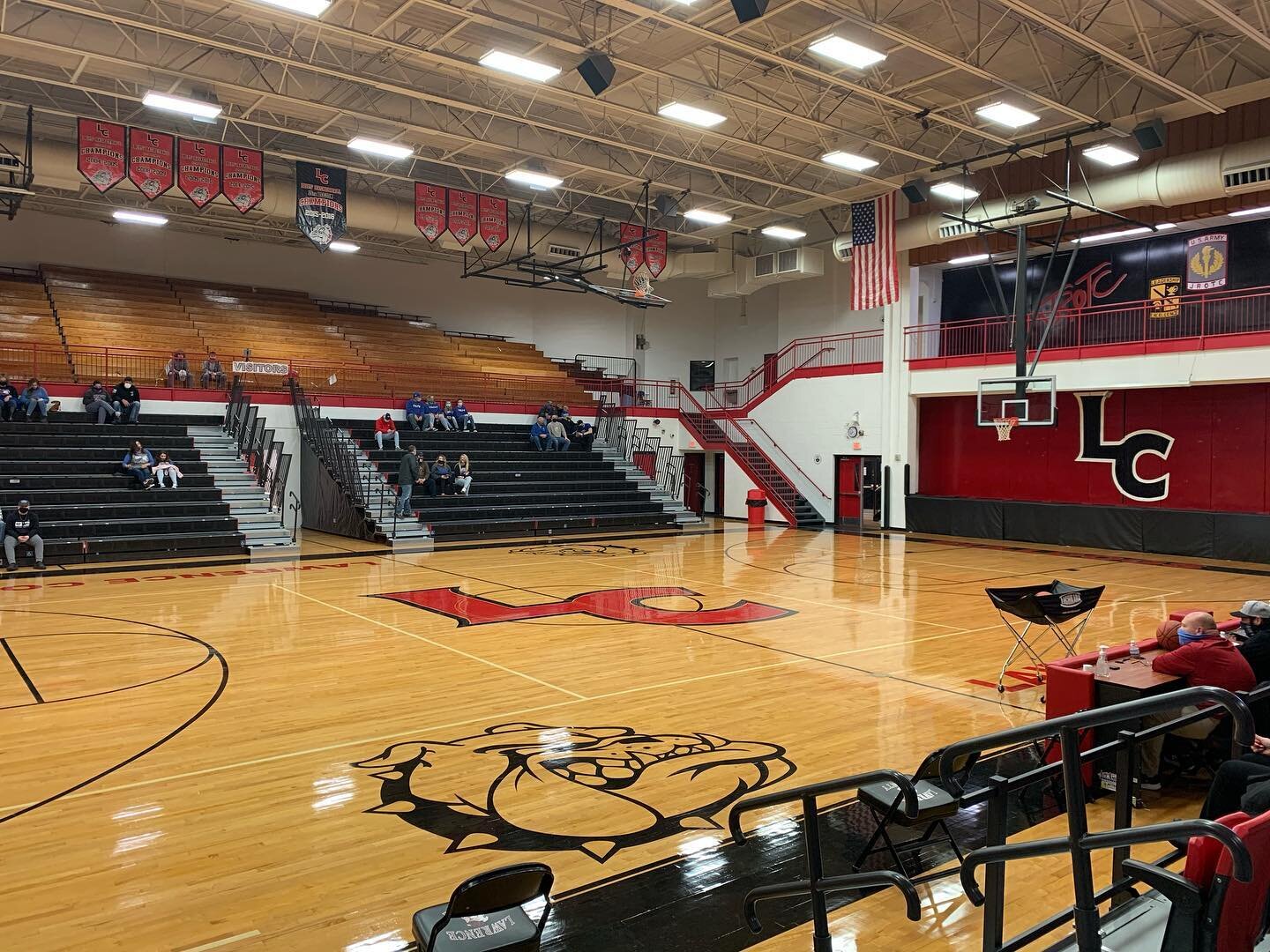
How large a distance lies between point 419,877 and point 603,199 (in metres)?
22.8

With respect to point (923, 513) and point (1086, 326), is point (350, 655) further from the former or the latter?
point (1086, 326)

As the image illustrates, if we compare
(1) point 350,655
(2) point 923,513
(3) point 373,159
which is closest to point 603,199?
(3) point 373,159

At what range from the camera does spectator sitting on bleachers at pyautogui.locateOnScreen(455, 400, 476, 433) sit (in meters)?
23.0

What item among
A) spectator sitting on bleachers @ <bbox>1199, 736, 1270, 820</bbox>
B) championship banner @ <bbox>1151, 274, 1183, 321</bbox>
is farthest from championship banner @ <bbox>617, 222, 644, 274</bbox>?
spectator sitting on bleachers @ <bbox>1199, 736, 1270, 820</bbox>

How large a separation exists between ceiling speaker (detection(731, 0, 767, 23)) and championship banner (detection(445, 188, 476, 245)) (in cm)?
912

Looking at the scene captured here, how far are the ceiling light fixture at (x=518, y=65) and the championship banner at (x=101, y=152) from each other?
697 cm

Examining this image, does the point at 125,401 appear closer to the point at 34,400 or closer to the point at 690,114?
the point at 34,400

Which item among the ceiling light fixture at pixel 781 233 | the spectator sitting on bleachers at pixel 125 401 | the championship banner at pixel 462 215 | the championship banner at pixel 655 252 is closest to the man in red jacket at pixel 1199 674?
the championship banner at pixel 462 215

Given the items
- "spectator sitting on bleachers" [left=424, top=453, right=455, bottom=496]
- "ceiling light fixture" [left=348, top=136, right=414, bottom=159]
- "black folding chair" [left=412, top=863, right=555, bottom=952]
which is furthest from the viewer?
"spectator sitting on bleachers" [left=424, top=453, right=455, bottom=496]

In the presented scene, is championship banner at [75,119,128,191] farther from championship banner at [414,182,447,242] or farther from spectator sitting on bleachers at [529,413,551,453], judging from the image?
spectator sitting on bleachers at [529,413,551,453]

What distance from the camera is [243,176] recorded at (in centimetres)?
1661

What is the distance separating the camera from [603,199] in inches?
985

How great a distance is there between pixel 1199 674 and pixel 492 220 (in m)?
17.1

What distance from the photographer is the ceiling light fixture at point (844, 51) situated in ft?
40.2
